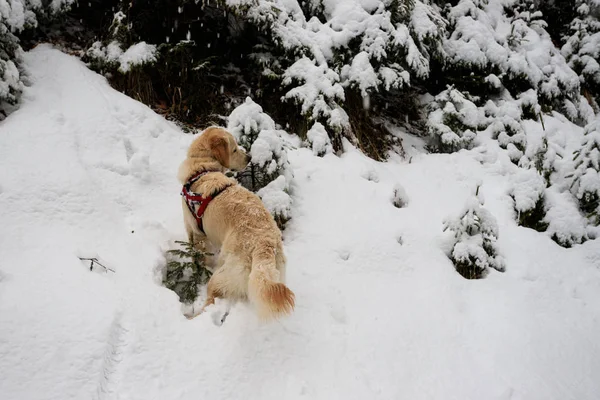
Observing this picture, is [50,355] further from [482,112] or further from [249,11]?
[482,112]

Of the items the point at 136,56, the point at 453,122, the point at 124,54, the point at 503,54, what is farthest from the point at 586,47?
the point at 124,54

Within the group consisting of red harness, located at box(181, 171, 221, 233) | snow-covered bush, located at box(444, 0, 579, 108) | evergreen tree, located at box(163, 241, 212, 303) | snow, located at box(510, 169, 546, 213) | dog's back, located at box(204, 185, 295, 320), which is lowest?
evergreen tree, located at box(163, 241, 212, 303)

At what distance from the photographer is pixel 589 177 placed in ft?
14.7

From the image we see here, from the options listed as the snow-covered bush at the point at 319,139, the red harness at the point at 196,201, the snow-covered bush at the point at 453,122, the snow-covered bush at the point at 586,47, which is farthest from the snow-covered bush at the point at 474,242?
the snow-covered bush at the point at 586,47

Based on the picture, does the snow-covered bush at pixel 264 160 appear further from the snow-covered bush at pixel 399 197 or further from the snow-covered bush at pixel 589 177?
the snow-covered bush at pixel 589 177

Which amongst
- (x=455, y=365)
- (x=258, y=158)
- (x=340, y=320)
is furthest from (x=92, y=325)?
(x=455, y=365)

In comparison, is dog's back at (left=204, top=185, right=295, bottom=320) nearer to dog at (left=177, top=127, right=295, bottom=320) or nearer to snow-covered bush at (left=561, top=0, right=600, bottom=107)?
dog at (left=177, top=127, right=295, bottom=320)

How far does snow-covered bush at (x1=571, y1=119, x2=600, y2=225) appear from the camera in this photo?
4.41 metres

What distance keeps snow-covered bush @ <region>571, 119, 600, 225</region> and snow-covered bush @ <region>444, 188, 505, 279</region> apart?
168 cm

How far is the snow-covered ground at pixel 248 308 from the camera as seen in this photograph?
2.38m

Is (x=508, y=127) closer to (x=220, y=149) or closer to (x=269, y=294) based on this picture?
(x=220, y=149)

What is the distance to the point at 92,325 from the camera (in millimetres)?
2414

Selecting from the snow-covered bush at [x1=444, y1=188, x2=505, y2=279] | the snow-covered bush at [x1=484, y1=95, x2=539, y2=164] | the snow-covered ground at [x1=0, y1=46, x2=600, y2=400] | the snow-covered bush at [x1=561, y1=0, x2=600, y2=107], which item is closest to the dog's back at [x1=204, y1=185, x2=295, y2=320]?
the snow-covered ground at [x1=0, y1=46, x2=600, y2=400]

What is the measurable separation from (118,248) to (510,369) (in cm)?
349
